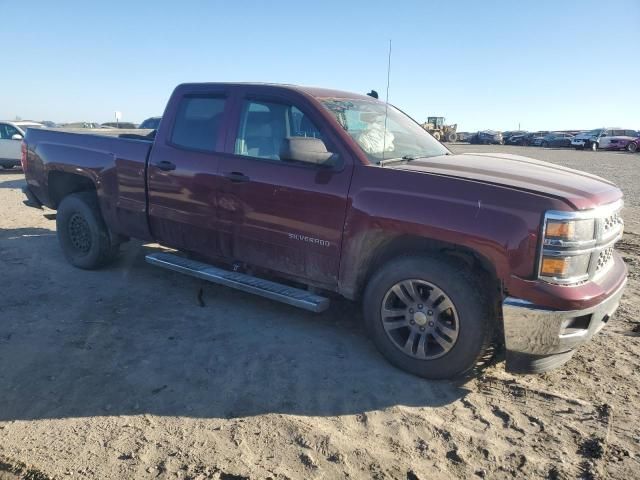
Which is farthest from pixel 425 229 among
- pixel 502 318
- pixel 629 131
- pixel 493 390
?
pixel 629 131

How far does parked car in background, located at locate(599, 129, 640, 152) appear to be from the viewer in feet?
125

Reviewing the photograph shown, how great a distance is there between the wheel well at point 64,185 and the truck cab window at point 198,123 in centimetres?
162

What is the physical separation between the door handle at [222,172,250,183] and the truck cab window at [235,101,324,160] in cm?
19

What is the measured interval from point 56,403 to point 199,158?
2.28 m

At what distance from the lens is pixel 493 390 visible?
3.43m

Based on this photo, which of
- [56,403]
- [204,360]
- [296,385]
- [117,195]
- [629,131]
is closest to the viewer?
[56,403]

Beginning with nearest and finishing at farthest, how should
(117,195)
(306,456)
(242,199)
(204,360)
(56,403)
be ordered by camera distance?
(306,456), (56,403), (204,360), (242,199), (117,195)

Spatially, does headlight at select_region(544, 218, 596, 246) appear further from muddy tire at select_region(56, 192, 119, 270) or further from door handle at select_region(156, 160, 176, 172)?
muddy tire at select_region(56, 192, 119, 270)

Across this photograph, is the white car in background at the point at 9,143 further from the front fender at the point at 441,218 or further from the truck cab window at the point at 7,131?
the front fender at the point at 441,218

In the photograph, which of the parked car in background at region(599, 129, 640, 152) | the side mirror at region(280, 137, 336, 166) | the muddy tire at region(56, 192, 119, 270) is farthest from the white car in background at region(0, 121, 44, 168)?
the parked car in background at region(599, 129, 640, 152)

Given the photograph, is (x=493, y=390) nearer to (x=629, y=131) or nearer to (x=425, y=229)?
(x=425, y=229)

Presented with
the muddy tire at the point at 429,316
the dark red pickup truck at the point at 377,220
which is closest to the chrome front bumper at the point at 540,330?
the dark red pickup truck at the point at 377,220

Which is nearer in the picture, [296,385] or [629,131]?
[296,385]

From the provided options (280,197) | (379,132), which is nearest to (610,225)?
(379,132)
